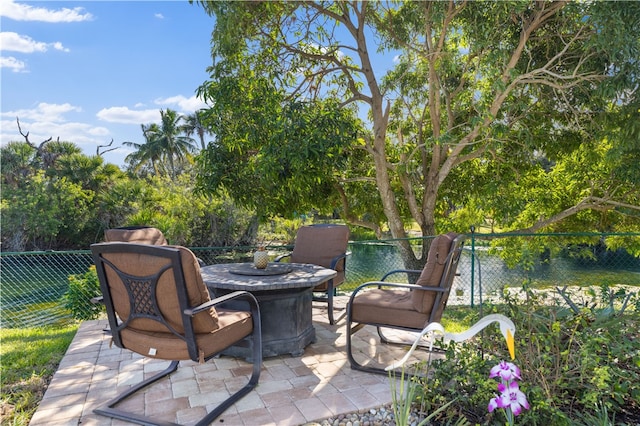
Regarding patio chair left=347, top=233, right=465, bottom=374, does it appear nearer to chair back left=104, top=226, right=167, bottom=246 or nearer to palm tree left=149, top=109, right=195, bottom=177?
chair back left=104, top=226, right=167, bottom=246

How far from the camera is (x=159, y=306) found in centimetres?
207

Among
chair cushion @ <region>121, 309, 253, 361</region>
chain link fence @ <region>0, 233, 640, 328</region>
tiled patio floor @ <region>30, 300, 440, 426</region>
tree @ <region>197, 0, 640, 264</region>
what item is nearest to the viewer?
chair cushion @ <region>121, 309, 253, 361</region>

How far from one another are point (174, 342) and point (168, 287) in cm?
31

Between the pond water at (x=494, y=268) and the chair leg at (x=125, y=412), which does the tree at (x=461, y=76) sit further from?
the chair leg at (x=125, y=412)

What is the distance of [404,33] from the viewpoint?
7.09 metres

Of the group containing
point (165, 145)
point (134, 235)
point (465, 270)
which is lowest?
point (465, 270)

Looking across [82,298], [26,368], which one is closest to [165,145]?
[82,298]

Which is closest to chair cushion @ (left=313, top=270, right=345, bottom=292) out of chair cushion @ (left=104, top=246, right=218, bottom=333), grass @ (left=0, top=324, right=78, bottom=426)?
chair cushion @ (left=104, top=246, right=218, bottom=333)

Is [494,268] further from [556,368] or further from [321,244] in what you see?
[556,368]

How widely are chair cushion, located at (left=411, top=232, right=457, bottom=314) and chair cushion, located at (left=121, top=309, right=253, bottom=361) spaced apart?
122 cm

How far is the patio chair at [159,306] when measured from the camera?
1996mm

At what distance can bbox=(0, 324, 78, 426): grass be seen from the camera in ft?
7.86

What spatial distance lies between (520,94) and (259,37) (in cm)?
423

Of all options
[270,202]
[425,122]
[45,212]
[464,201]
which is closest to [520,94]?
[425,122]
